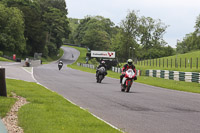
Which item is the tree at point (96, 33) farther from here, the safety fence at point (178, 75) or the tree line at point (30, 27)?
the safety fence at point (178, 75)

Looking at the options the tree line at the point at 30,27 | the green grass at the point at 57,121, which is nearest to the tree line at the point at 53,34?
the tree line at the point at 30,27

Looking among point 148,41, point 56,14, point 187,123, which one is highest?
point 56,14

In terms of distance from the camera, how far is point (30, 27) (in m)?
103

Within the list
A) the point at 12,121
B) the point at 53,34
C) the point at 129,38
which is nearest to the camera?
the point at 12,121

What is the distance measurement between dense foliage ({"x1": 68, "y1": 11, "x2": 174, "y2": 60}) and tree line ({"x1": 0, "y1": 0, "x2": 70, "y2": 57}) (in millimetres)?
17506

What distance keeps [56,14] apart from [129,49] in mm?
46825

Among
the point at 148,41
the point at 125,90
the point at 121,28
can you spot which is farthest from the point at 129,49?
the point at 125,90

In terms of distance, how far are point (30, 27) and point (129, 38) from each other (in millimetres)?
31315

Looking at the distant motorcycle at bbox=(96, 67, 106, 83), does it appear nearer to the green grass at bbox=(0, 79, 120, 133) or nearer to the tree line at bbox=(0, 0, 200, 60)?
the green grass at bbox=(0, 79, 120, 133)

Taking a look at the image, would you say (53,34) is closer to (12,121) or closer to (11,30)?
(11,30)

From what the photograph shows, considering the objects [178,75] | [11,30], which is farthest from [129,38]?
[178,75]

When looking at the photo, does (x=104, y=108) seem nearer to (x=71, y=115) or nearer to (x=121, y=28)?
(x=71, y=115)

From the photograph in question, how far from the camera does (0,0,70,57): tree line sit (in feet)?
284

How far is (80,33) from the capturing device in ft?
584
